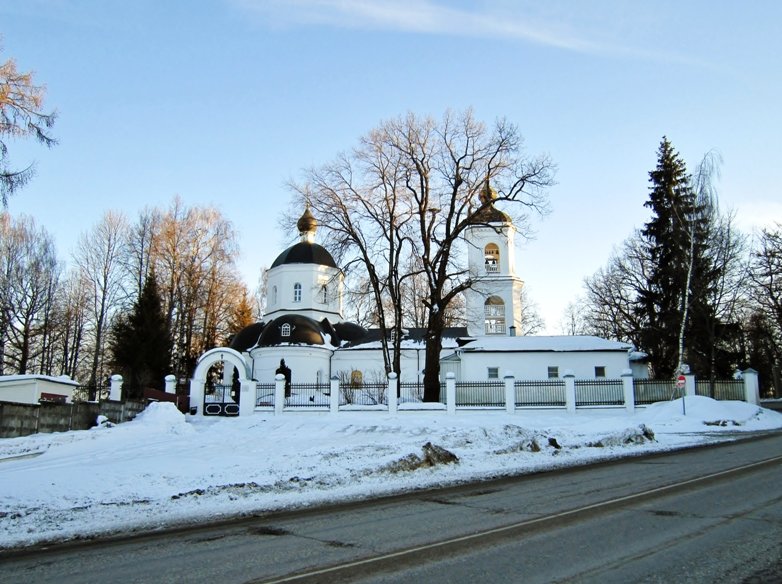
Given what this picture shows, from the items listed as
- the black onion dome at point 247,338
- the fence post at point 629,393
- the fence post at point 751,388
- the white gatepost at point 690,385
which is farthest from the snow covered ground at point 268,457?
the black onion dome at point 247,338

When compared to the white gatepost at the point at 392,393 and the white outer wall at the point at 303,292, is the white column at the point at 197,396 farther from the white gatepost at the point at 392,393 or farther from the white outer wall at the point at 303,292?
the white outer wall at the point at 303,292

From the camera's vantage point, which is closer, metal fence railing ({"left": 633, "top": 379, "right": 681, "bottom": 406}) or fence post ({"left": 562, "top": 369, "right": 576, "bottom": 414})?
fence post ({"left": 562, "top": 369, "right": 576, "bottom": 414})

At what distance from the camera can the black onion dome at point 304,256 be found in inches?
1790

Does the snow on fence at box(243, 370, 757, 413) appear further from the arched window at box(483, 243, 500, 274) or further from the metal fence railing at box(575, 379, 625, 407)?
the arched window at box(483, 243, 500, 274)

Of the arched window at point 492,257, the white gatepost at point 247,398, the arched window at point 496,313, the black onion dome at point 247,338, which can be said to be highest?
the arched window at point 492,257

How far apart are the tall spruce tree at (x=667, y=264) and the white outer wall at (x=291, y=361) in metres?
20.9

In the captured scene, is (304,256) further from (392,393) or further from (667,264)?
(667,264)

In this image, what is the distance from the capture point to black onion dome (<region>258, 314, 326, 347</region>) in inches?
1515

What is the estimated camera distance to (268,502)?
10047 mm

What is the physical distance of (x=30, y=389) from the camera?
71.3 ft

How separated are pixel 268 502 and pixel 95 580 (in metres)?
4.47

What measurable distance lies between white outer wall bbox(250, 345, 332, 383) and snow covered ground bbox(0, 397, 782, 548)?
12.4 meters

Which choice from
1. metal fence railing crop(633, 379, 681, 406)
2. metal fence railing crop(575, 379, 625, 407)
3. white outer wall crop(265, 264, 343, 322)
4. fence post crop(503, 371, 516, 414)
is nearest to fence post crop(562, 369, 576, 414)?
metal fence railing crop(575, 379, 625, 407)

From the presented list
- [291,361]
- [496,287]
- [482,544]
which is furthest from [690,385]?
[482,544]
